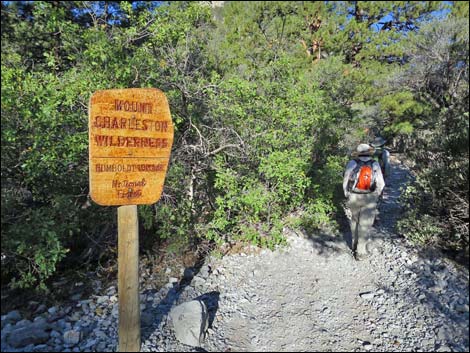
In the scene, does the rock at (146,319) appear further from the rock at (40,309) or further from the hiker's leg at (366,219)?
the hiker's leg at (366,219)

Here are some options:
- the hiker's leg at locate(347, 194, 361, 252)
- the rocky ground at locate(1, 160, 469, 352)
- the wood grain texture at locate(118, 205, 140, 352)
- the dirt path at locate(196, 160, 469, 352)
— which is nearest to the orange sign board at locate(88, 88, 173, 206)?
the wood grain texture at locate(118, 205, 140, 352)

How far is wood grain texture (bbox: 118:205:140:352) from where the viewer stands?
226 cm

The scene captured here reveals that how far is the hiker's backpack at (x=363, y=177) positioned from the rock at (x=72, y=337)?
410 centimetres

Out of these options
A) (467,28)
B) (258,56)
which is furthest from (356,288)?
(467,28)

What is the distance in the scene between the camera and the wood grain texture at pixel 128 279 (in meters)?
2.26

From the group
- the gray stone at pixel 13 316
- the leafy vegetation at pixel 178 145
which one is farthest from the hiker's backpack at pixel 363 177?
the gray stone at pixel 13 316

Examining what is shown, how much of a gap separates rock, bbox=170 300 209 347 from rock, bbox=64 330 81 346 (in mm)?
893

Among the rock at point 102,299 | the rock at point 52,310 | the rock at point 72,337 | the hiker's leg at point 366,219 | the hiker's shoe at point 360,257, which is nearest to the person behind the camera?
the rock at point 72,337

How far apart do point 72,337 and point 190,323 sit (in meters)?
1.12

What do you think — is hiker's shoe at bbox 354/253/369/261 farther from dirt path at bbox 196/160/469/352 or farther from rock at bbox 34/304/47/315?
rock at bbox 34/304/47/315

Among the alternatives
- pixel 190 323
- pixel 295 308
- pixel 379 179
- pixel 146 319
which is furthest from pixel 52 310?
pixel 379 179

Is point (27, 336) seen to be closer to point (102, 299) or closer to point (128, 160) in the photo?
point (102, 299)

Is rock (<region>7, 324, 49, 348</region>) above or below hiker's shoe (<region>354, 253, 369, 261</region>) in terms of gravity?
above

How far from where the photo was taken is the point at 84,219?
3895 millimetres
